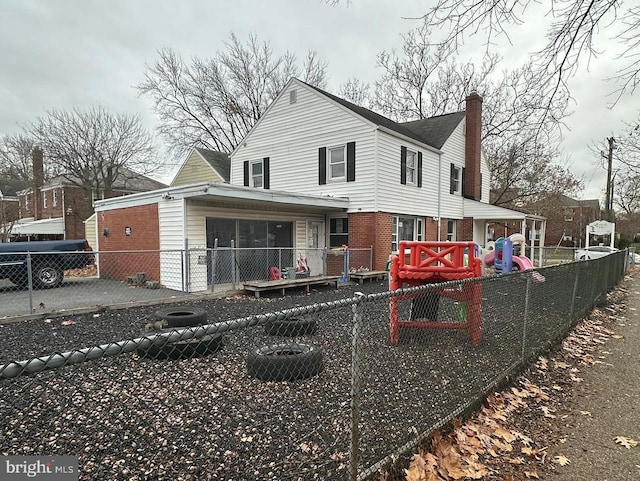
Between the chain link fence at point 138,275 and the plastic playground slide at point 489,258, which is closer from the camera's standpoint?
the chain link fence at point 138,275

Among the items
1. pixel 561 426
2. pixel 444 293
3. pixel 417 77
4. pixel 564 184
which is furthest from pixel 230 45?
pixel 561 426

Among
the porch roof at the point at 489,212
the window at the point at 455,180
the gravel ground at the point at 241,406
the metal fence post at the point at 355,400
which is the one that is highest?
the window at the point at 455,180

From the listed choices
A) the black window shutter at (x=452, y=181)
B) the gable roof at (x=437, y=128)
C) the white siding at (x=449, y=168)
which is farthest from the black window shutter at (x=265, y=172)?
the black window shutter at (x=452, y=181)

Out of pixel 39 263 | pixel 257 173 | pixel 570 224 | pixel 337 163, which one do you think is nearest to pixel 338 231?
pixel 337 163

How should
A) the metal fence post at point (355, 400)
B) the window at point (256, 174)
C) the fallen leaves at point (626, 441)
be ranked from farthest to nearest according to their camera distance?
1. the window at point (256, 174)
2. the fallen leaves at point (626, 441)
3. the metal fence post at point (355, 400)

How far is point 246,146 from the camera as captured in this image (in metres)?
18.1

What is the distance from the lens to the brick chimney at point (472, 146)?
1919 cm

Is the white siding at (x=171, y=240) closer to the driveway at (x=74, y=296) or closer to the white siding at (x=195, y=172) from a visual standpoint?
the driveway at (x=74, y=296)

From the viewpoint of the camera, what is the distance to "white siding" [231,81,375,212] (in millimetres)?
14055

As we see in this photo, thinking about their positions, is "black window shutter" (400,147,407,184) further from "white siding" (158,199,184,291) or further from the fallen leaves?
the fallen leaves

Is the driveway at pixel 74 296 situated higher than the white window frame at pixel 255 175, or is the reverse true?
the white window frame at pixel 255 175

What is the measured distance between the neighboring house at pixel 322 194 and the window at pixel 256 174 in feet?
0.17

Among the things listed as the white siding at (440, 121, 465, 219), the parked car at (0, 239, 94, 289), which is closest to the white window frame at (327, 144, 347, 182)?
the white siding at (440, 121, 465, 219)

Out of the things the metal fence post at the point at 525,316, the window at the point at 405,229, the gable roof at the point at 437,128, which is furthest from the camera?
the gable roof at the point at 437,128
